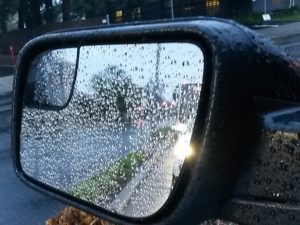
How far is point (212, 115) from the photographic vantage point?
1.12 m

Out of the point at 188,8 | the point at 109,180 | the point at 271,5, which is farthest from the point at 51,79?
the point at 271,5

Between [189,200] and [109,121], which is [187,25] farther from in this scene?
[109,121]

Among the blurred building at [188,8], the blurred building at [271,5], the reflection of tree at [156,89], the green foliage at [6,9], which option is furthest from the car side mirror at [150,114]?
the blurred building at [271,5]

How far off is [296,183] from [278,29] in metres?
31.1

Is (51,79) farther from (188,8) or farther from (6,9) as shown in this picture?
(188,8)

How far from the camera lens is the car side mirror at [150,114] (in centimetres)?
115

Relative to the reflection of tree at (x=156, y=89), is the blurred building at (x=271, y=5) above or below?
below

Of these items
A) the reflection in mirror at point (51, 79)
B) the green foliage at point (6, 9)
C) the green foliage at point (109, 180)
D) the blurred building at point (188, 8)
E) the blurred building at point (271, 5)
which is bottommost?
the blurred building at point (271, 5)

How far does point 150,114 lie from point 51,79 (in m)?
0.74

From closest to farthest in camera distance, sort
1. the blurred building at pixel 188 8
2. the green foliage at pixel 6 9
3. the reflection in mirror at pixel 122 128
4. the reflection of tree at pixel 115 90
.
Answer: the reflection in mirror at pixel 122 128, the reflection of tree at pixel 115 90, the green foliage at pixel 6 9, the blurred building at pixel 188 8

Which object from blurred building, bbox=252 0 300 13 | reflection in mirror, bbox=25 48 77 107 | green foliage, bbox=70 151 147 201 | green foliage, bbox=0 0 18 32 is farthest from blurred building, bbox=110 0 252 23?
green foliage, bbox=70 151 147 201

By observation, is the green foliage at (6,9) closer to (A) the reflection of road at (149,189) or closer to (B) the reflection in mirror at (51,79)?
(B) the reflection in mirror at (51,79)

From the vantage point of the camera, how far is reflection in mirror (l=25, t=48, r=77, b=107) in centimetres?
188

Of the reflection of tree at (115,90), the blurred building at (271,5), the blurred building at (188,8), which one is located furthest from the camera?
the blurred building at (271,5)
